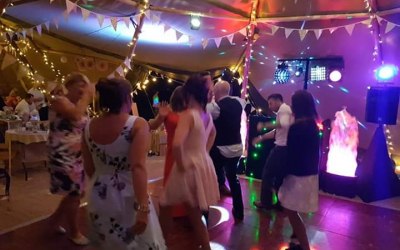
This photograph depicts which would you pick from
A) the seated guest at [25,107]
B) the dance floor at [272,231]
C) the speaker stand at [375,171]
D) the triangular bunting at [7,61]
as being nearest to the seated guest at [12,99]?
the triangular bunting at [7,61]

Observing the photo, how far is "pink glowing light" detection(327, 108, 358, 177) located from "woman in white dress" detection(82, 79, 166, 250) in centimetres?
377

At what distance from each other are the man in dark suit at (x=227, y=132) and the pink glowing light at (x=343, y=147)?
6.40 feet

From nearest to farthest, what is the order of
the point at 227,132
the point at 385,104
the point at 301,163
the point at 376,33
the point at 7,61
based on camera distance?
the point at 301,163 → the point at 227,132 → the point at 385,104 → the point at 376,33 → the point at 7,61

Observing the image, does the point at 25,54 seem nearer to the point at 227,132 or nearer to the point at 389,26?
the point at 227,132

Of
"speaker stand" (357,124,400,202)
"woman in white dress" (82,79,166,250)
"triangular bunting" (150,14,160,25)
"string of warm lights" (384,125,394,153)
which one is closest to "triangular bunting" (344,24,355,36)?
"speaker stand" (357,124,400,202)

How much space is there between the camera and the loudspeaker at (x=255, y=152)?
5.19 m

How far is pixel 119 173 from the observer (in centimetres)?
167

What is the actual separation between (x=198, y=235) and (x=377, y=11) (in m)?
4.51

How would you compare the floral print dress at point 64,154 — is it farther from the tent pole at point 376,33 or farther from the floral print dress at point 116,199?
the tent pole at point 376,33

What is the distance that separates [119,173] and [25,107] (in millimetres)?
5623

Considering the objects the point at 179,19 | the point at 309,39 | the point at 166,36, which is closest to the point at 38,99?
the point at 166,36

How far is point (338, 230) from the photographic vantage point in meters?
3.46

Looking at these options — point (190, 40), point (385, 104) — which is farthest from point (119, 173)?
point (190, 40)

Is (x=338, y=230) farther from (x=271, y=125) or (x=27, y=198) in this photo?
(x=27, y=198)
